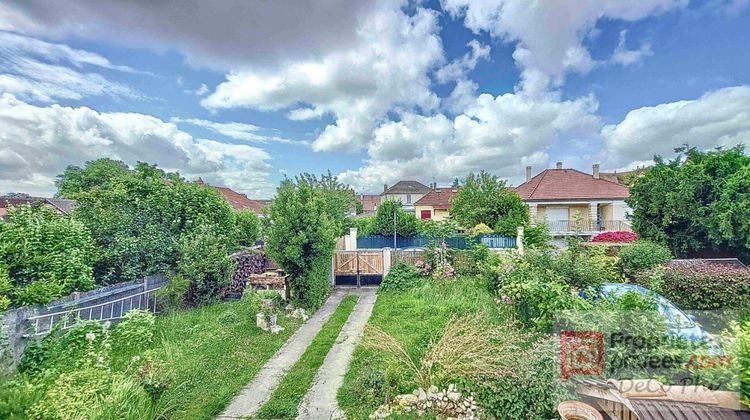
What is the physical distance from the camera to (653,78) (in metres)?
10.7

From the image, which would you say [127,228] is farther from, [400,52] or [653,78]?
[653,78]

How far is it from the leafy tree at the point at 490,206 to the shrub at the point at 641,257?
19.8 feet

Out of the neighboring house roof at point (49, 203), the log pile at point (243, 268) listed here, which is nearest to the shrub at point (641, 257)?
the log pile at point (243, 268)

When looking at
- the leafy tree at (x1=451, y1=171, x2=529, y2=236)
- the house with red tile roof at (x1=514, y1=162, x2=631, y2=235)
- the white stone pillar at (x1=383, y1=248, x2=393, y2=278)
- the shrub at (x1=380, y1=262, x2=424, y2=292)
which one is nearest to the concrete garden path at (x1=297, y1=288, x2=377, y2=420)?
the shrub at (x1=380, y1=262, x2=424, y2=292)

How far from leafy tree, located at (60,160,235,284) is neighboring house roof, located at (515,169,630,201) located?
71.2 ft

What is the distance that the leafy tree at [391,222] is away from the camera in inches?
712

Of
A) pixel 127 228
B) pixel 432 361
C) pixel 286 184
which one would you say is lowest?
pixel 432 361

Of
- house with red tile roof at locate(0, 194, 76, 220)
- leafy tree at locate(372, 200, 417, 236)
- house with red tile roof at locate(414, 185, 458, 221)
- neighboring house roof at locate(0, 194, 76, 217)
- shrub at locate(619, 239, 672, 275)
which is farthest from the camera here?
house with red tile roof at locate(414, 185, 458, 221)

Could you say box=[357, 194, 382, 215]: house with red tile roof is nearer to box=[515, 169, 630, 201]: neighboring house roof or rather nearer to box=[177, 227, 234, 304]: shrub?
box=[515, 169, 630, 201]: neighboring house roof

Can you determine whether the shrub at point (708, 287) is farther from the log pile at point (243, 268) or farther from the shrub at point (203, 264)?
the log pile at point (243, 268)

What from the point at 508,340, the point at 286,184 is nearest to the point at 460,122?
the point at 286,184

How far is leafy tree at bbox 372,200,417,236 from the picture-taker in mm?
18078

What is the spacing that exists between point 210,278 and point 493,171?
18.1m

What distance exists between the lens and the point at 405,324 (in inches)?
303
